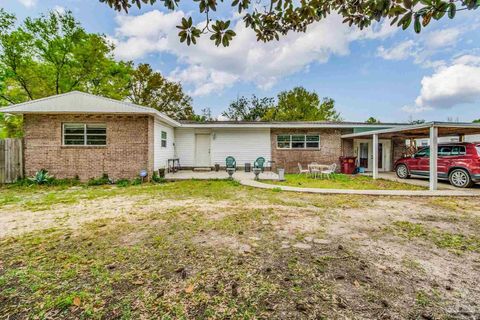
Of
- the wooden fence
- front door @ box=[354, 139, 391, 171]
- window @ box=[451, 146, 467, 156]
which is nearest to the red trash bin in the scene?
front door @ box=[354, 139, 391, 171]

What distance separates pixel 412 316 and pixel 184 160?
13.9 metres

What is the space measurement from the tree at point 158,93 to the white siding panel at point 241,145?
1701cm

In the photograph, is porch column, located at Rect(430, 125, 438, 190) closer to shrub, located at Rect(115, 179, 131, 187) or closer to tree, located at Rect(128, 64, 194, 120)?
shrub, located at Rect(115, 179, 131, 187)

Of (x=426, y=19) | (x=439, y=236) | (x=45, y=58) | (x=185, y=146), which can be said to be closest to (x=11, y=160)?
(x=185, y=146)

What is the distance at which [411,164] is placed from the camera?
1112 centimetres

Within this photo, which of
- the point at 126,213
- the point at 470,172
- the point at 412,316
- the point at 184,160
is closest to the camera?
the point at 412,316

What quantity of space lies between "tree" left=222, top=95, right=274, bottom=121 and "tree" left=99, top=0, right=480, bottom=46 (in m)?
33.2

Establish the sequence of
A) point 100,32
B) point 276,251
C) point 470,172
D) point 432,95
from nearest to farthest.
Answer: point 276,251, point 470,172, point 100,32, point 432,95

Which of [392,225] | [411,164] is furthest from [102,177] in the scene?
[411,164]

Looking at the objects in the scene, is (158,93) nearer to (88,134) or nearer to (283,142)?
(88,134)

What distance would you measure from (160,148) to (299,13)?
34.8 feet

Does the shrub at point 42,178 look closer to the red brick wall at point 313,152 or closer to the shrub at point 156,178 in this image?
the shrub at point 156,178

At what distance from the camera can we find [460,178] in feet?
29.7

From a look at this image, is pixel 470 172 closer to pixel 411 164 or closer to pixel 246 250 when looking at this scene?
pixel 411 164
